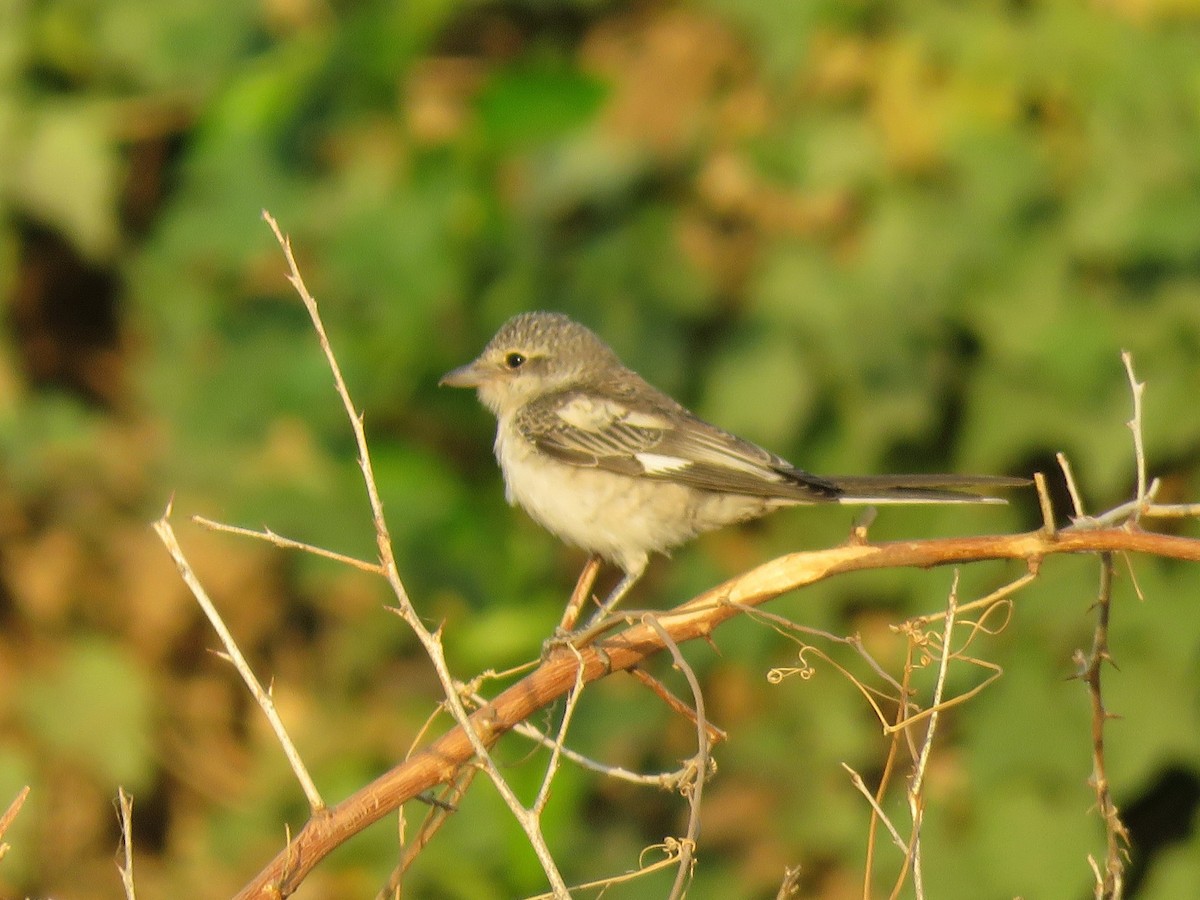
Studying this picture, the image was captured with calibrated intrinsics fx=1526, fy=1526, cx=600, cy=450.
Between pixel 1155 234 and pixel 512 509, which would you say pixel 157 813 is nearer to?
pixel 512 509

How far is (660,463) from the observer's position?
16.8 ft

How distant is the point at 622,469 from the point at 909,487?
3.81 feet

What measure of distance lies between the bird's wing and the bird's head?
19 cm

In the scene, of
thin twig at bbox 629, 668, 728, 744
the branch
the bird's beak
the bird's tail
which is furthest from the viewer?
the bird's beak

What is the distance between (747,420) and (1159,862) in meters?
2.41

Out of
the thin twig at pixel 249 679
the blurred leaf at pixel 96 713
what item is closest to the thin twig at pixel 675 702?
the thin twig at pixel 249 679

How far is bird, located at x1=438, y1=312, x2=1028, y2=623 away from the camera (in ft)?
16.0

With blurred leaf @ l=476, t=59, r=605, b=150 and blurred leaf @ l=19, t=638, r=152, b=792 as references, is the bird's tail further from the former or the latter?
blurred leaf @ l=19, t=638, r=152, b=792

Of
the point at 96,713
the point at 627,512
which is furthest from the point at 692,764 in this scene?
the point at 96,713

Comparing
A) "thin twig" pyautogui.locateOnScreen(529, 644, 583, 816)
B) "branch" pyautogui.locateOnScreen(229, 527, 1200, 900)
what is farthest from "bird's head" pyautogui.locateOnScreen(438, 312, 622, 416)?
"thin twig" pyautogui.locateOnScreen(529, 644, 583, 816)

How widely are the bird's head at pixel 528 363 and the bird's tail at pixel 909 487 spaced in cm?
150

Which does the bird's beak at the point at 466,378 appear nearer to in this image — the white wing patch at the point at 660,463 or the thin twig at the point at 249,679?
the white wing patch at the point at 660,463

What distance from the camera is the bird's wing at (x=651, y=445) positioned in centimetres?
485

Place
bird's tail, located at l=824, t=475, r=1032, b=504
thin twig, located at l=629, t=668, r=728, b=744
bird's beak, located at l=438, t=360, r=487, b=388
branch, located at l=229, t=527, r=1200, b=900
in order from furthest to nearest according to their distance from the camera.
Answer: bird's beak, located at l=438, t=360, r=487, b=388, bird's tail, located at l=824, t=475, r=1032, b=504, thin twig, located at l=629, t=668, r=728, b=744, branch, located at l=229, t=527, r=1200, b=900
